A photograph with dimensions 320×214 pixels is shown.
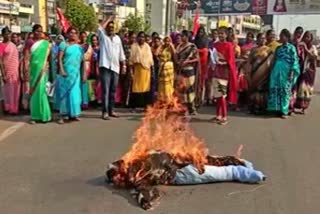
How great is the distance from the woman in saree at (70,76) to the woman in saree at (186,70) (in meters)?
1.76

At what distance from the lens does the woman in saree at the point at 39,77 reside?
829 centimetres

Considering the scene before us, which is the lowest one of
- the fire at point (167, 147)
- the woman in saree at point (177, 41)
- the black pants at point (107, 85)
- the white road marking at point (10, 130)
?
the white road marking at point (10, 130)

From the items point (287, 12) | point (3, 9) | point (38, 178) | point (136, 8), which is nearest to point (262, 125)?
point (38, 178)

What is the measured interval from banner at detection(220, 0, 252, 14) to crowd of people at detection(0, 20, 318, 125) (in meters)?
28.8

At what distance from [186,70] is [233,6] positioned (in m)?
31.1

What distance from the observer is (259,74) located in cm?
952

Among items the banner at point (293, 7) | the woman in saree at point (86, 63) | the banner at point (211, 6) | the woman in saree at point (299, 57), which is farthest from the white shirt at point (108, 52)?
the banner at point (211, 6)

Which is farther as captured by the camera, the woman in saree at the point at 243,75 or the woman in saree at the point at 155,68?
the woman in saree at the point at 243,75

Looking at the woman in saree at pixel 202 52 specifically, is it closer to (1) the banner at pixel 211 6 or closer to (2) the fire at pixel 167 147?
(2) the fire at pixel 167 147

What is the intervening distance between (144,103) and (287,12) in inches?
796

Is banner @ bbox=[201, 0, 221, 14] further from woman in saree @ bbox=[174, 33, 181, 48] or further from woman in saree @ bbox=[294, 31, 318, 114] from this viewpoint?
woman in saree @ bbox=[294, 31, 318, 114]

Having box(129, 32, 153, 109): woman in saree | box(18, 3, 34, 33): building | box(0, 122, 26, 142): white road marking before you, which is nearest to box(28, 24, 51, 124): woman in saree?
box(0, 122, 26, 142): white road marking

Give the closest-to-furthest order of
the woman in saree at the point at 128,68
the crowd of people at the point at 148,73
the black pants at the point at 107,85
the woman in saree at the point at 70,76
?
the woman in saree at the point at 70,76
the crowd of people at the point at 148,73
the black pants at the point at 107,85
the woman in saree at the point at 128,68

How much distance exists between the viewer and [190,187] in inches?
197
